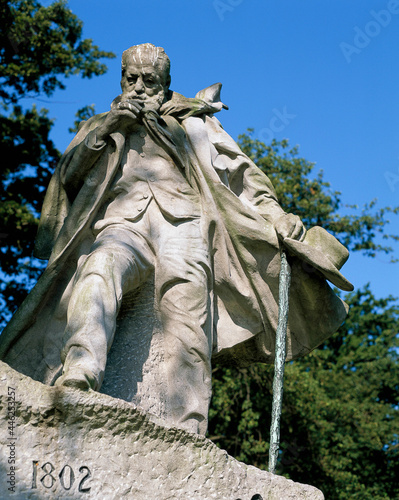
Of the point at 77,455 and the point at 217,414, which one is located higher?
the point at 217,414

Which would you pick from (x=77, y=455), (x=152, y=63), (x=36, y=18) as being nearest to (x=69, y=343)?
(x=77, y=455)

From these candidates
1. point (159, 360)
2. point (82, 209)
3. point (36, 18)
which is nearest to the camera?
point (159, 360)

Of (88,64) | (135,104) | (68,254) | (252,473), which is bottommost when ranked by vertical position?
(252,473)

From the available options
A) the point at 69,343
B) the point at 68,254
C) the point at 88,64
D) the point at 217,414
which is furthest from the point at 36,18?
the point at 69,343

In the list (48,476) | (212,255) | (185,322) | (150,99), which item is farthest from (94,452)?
(150,99)

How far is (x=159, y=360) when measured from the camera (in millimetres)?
4590

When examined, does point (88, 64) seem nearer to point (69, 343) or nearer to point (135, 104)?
point (135, 104)

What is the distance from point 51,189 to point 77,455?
2385mm

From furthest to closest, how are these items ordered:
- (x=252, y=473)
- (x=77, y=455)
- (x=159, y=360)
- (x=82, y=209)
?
(x=82, y=209)
(x=159, y=360)
(x=252, y=473)
(x=77, y=455)

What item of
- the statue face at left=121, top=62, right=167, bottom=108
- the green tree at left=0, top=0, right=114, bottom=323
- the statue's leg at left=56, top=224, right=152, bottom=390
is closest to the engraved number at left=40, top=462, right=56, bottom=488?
the statue's leg at left=56, top=224, right=152, bottom=390

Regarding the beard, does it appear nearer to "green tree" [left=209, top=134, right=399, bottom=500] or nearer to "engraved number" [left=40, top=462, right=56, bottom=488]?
"engraved number" [left=40, top=462, right=56, bottom=488]

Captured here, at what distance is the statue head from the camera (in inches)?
208

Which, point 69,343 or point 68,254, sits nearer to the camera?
point 69,343

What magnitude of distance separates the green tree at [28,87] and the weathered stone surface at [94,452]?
8.85m
